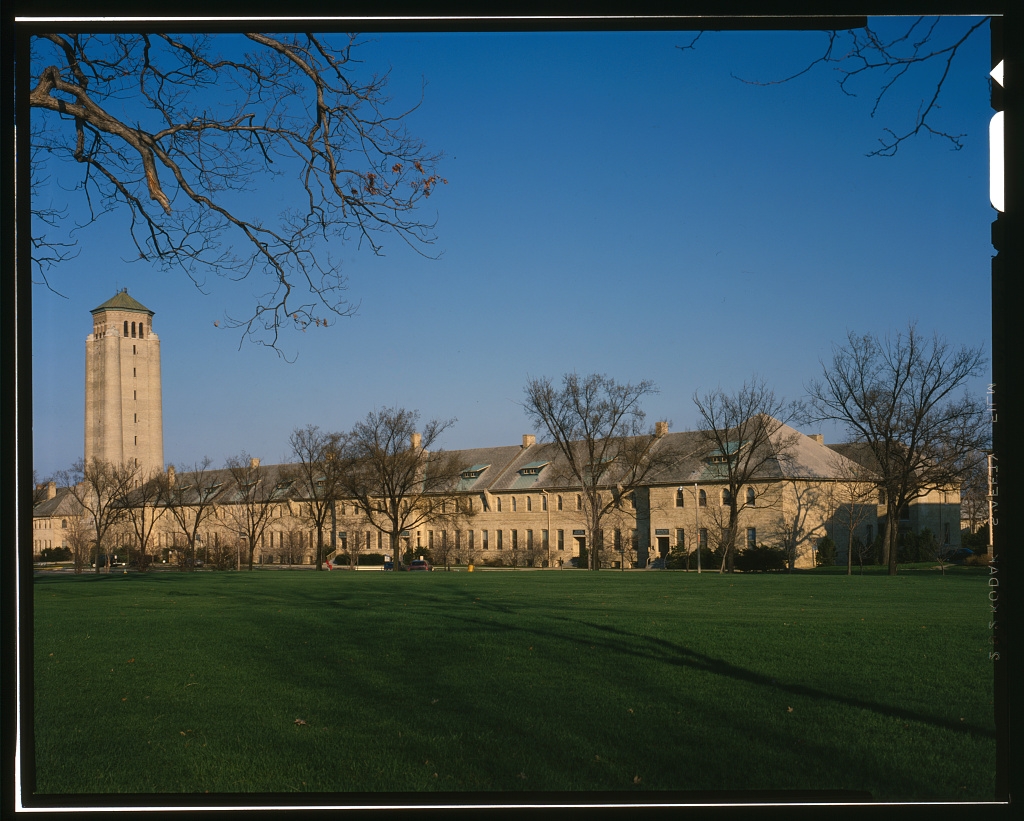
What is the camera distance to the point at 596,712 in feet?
27.6

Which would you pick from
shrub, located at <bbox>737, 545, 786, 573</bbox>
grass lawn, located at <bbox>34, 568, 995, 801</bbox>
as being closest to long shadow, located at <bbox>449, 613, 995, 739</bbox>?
grass lawn, located at <bbox>34, 568, 995, 801</bbox>

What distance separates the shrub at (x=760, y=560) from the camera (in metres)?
44.0

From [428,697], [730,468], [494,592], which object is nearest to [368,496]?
[730,468]

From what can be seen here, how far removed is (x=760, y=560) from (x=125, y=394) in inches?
2357

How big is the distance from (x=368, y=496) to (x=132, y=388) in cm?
3092

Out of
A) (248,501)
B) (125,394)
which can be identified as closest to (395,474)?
(248,501)

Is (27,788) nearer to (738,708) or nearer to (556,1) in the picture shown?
(556,1)

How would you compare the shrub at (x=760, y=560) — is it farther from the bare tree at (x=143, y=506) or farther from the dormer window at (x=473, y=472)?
the dormer window at (x=473, y=472)

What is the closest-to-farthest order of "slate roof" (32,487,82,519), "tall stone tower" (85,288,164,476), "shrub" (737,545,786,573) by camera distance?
A: "shrub" (737,545,786,573) → "slate roof" (32,487,82,519) → "tall stone tower" (85,288,164,476)

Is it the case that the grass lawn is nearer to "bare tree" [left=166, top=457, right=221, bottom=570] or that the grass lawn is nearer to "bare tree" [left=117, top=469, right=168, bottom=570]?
"bare tree" [left=117, top=469, right=168, bottom=570]

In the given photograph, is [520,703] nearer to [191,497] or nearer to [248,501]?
[248,501]

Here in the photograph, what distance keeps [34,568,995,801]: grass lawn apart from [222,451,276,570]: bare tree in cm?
4646

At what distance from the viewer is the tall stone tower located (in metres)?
78.8

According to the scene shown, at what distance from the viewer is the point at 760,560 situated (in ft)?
144
